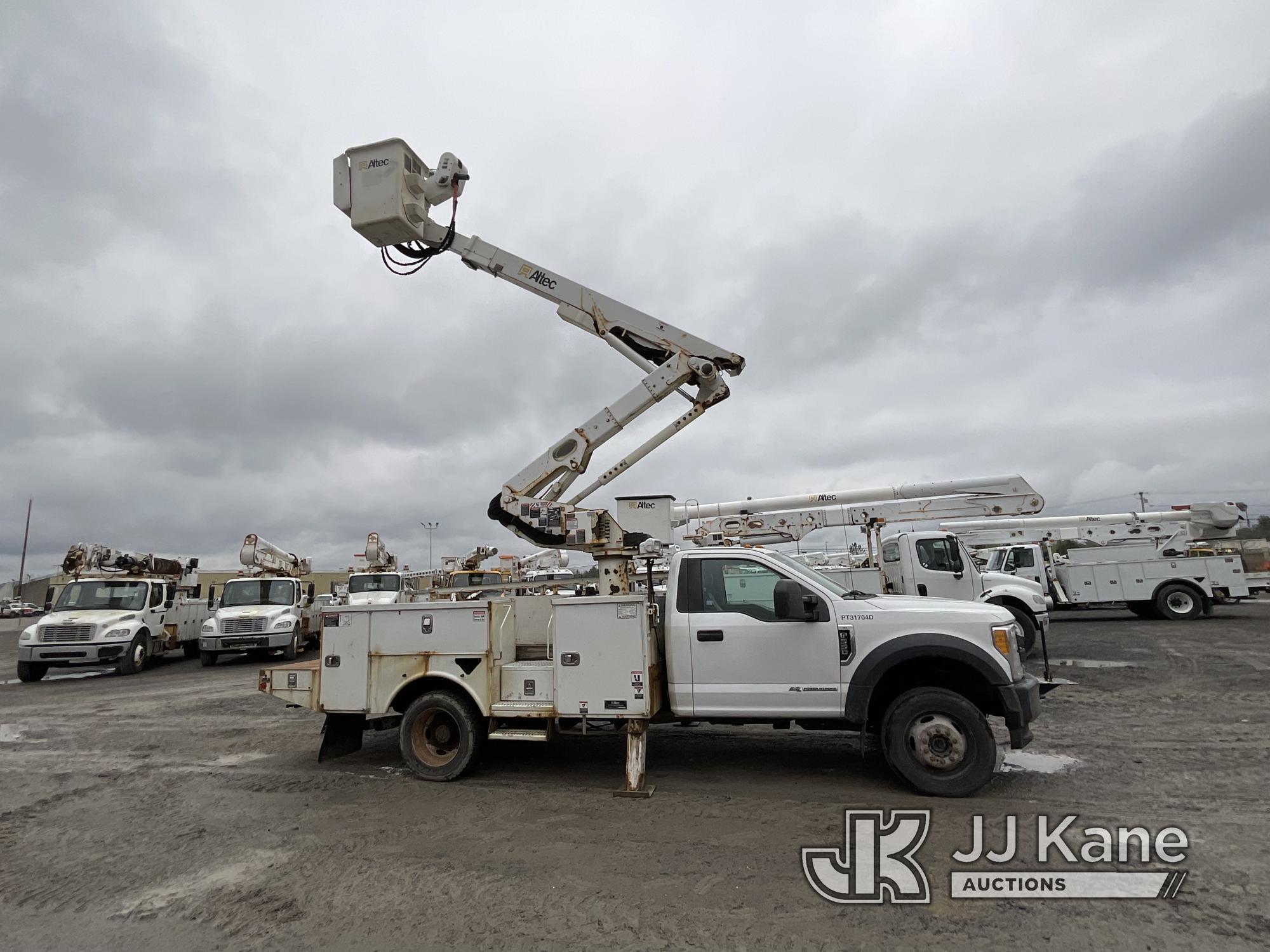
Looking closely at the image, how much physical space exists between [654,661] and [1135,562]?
19726 mm

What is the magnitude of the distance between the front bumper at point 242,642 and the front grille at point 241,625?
0.36 ft

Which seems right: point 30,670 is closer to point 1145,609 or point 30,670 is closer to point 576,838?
point 576,838

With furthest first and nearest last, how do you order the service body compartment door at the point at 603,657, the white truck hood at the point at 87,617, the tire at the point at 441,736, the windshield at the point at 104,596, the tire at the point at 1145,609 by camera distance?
the tire at the point at 1145,609 → the windshield at the point at 104,596 → the white truck hood at the point at 87,617 → the tire at the point at 441,736 → the service body compartment door at the point at 603,657

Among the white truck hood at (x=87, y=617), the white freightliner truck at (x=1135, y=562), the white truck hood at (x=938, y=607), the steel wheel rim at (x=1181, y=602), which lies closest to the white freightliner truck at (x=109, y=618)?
the white truck hood at (x=87, y=617)

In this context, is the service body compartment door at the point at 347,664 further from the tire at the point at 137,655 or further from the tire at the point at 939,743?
the tire at the point at 137,655

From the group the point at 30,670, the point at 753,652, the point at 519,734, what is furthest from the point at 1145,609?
the point at 30,670

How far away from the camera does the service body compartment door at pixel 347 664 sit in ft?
21.1

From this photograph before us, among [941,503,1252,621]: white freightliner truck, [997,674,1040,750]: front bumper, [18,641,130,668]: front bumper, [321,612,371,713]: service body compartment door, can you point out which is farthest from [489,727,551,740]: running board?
[941,503,1252,621]: white freightliner truck

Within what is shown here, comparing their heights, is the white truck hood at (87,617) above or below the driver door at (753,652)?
above

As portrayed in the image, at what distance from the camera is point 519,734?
19.9 ft

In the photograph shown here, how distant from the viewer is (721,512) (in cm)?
1600

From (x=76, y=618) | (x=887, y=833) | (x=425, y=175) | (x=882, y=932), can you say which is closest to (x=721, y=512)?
(x=425, y=175)

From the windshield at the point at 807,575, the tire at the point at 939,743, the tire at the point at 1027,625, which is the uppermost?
the windshield at the point at 807,575

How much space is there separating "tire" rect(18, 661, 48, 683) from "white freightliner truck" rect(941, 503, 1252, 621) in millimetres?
22507
